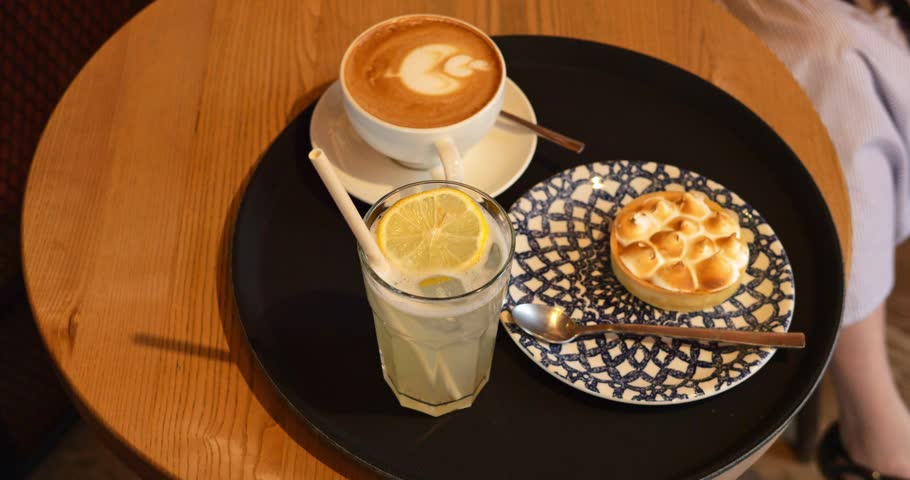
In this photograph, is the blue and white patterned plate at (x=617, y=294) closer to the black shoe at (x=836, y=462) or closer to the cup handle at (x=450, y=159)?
the cup handle at (x=450, y=159)

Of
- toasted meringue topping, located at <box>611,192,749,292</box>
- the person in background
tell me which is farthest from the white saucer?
the person in background

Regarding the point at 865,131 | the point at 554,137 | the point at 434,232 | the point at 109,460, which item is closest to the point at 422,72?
the point at 554,137

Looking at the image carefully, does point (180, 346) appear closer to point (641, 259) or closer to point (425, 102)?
point (425, 102)

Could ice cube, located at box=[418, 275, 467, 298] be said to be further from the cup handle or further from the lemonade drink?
the cup handle

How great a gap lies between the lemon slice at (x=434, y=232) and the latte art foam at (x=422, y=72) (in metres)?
0.18

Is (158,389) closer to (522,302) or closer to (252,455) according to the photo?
(252,455)

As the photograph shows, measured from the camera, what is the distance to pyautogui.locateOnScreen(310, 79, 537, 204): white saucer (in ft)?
2.78

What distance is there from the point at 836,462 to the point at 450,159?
3.58ft

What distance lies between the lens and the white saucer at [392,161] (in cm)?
85

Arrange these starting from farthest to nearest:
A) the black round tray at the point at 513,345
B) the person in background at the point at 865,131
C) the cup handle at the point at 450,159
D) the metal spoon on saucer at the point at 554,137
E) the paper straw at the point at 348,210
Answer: the person in background at the point at 865,131, the metal spoon on saucer at the point at 554,137, the cup handle at the point at 450,159, the black round tray at the point at 513,345, the paper straw at the point at 348,210

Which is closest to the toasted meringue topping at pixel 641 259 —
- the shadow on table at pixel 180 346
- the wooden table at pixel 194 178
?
the wooden table at pixel 194 178

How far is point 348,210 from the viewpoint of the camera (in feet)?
1.85

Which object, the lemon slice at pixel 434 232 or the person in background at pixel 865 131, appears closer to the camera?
the lemon slice at pixel 434 232

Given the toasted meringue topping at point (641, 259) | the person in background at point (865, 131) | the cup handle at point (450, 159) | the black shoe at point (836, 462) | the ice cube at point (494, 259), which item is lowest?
the black shoe at point (836, 462)
